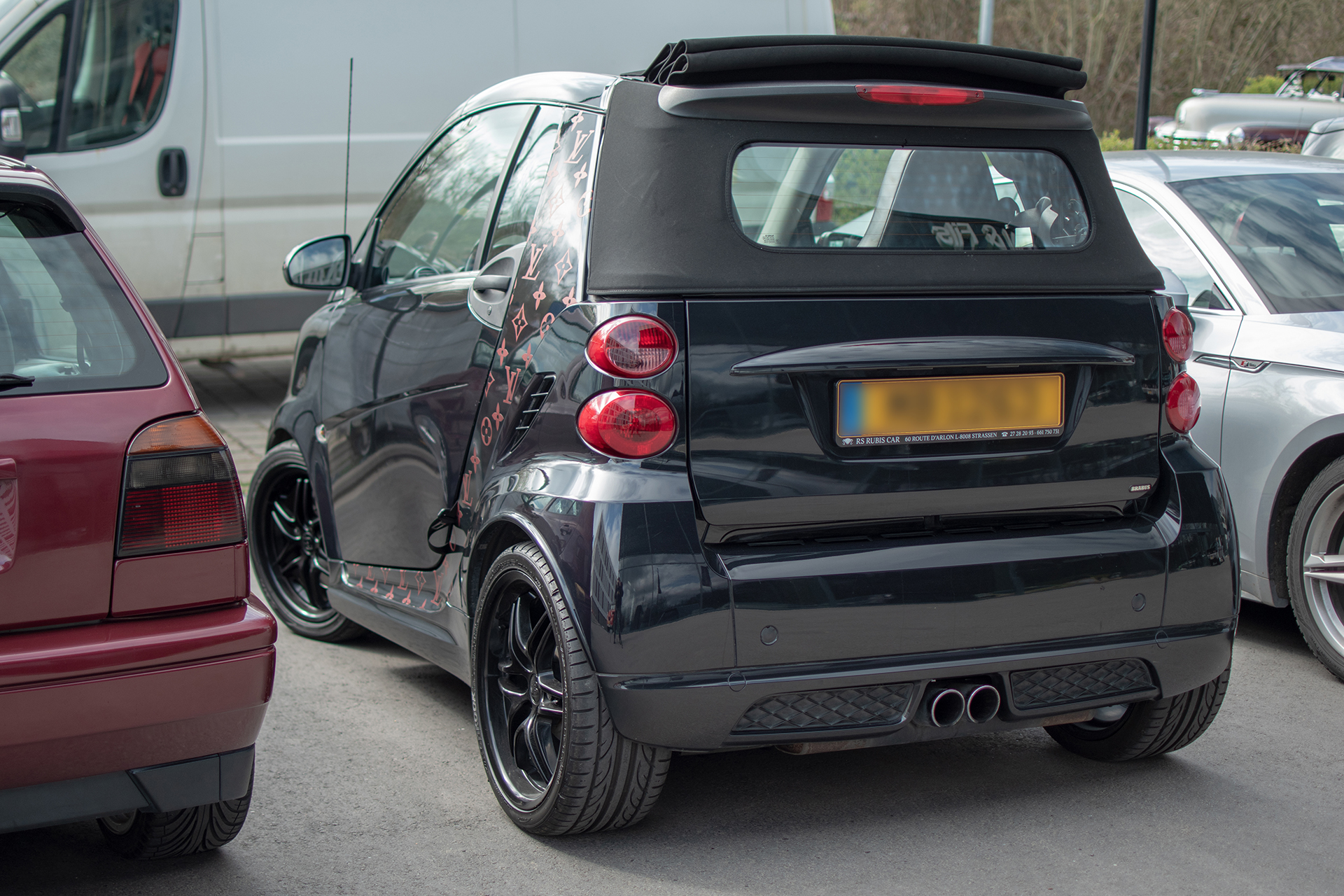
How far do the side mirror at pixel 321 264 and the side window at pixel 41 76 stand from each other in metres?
5.72

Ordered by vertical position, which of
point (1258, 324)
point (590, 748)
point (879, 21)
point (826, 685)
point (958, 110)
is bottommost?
point (590, 748)

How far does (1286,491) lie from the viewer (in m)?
4.44

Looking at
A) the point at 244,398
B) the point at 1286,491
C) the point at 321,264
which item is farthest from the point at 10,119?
the point at 1286,491

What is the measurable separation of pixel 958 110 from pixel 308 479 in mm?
2702

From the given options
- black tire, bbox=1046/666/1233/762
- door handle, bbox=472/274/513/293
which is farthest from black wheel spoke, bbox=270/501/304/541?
black tire, bbox=1046/666/1233/762

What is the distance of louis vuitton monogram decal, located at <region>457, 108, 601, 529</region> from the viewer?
305 cm

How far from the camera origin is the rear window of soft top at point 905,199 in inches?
117

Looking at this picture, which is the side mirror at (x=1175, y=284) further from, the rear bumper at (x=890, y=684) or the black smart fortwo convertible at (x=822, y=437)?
the rear bumper at (x=890, y=684)

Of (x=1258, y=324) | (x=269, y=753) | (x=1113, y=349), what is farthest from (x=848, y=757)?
(x=1258, y=324)

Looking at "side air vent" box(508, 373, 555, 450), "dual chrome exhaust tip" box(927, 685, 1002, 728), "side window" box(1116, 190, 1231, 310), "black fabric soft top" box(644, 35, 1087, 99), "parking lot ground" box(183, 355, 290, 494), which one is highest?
"black fabric soft top" box(644, 35, 1087, 99)

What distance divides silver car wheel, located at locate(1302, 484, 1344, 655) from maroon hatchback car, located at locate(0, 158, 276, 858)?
3217 millimetres

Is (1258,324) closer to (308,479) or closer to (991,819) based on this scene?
(991,819)

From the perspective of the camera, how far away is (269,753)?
147 inches

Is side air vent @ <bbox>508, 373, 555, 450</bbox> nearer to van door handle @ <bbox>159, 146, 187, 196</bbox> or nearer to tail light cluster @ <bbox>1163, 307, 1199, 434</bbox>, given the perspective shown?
tail light cluster @ <bbox>1163, 307, 1199, 434</bbox>
